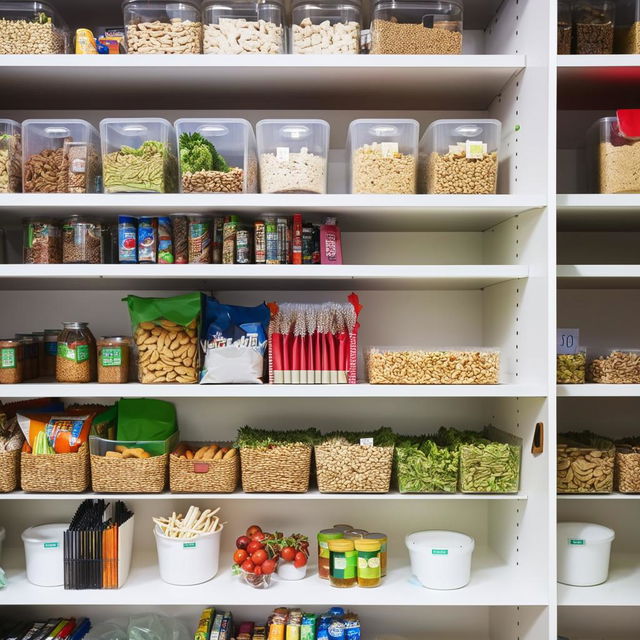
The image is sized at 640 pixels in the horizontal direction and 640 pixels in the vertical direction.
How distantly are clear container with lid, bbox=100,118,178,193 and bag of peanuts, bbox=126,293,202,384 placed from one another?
0.36 m

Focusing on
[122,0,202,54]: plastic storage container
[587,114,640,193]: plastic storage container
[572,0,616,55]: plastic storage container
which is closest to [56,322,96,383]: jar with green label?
[122,0,202,54]: plastic storage container

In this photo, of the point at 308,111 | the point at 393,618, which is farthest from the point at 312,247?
Result: the point at 393,618

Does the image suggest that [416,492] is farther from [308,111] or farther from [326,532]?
[308,111]

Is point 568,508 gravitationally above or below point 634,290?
below

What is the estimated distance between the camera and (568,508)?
2379mm

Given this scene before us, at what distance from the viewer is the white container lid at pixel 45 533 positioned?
2102mm

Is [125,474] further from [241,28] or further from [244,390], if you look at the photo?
[241,28]

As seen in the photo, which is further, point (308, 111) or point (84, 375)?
point (308, 111)

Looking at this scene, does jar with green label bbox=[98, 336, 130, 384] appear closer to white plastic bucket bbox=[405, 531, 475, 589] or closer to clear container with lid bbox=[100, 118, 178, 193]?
clear container with lid bbox=[100, 118, 178, 193]

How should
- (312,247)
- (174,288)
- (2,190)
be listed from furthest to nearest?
(174,288) → (312,247) → (2,190)

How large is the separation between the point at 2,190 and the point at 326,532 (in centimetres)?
153

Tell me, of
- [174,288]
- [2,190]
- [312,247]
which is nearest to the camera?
[2,190]

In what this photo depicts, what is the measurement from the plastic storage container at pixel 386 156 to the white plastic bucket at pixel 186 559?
1262 mm

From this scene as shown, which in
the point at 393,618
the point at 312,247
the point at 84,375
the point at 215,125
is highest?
the point at 215,125
